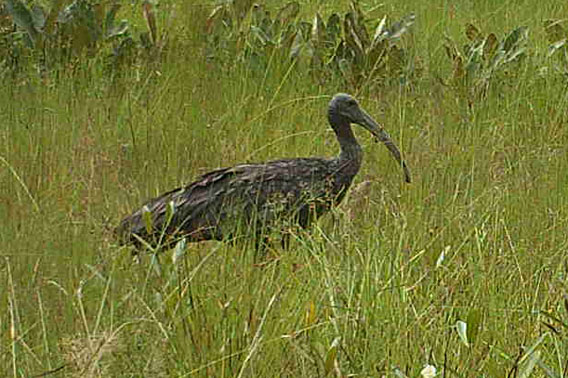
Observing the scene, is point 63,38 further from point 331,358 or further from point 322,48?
point 331,358

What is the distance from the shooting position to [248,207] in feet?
16.3

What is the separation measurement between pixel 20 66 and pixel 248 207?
7.83ft

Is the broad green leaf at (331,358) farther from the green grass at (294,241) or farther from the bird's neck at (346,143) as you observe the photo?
the bird's neck at (346,143)

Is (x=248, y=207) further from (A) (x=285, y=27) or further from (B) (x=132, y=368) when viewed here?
(A) (x=285, y=27)

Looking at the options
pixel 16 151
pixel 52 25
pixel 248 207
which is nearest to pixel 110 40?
pixel 52 25

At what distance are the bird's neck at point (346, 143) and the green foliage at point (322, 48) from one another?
132 cm

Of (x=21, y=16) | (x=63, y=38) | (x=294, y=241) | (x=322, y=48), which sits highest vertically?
(x=21, y=16)

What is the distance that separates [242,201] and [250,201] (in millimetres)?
39

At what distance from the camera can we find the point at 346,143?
556 cm

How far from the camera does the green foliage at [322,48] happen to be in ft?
23.4

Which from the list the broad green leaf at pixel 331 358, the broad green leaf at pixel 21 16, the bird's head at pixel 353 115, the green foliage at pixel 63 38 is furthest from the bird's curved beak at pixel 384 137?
the broad green leaf at pixel 331 358

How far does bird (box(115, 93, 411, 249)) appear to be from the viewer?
4.64 meters

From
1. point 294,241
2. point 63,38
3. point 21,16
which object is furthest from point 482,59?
point 294,241

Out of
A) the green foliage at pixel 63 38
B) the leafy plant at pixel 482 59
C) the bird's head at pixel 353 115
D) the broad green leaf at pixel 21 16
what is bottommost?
the leafy plant at pixel 482 59
